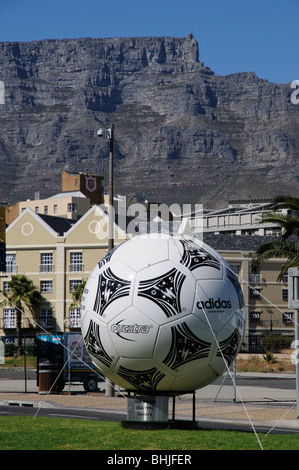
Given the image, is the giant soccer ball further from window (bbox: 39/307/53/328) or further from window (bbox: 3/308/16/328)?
window (bbox: 3/308/16/328)

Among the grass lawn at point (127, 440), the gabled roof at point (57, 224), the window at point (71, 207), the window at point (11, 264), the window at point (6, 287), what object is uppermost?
the window at point (71, 207)

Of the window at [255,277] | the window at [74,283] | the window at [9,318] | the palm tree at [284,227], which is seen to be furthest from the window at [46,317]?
the palm tree at [284,227]

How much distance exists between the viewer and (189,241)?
14477 mm

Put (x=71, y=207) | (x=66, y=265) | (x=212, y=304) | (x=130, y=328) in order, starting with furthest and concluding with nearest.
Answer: (x=71, y=207), (x=66, y=265), (x=212, y=304), (x=130, y=328)

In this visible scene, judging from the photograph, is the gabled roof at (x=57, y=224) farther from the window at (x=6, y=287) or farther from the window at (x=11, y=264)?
the window at (x=6, y=287)

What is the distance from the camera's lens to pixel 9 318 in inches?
2709

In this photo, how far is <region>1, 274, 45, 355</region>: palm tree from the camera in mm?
64688

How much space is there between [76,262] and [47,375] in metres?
36.6

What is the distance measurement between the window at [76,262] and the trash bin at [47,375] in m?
35.9

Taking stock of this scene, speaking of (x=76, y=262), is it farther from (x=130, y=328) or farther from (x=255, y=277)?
(x=130, y=328)

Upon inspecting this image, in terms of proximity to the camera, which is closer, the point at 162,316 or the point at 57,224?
the point at 162,316

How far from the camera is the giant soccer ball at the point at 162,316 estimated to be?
13305mm

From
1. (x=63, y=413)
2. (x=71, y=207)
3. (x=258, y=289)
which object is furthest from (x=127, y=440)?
(x=71, y=207)

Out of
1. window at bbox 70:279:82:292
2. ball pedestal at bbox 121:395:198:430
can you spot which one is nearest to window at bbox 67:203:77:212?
window at bbox 70:279:82:292
